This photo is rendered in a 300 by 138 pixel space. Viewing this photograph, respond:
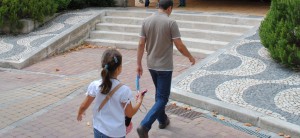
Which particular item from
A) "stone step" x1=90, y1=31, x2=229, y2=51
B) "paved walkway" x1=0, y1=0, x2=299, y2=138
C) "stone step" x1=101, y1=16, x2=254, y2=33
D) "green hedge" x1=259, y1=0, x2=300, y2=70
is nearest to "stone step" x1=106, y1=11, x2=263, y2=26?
"stone step" x1=101, y1=16, x2=254, y2=33

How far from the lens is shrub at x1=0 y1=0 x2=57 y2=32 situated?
1127cm

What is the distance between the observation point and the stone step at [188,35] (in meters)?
9.97

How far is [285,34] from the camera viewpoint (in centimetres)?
738

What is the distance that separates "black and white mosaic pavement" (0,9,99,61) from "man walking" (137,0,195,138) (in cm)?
509

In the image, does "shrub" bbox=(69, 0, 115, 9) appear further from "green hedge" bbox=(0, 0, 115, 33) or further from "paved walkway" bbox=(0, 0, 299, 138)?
"paved walkway" bbox=(0, 0, 299, 138)

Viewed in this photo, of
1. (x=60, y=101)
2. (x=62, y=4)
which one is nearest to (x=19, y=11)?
(x=62, y=4)

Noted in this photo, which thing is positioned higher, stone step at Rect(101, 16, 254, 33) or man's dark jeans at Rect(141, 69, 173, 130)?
man's dark jeans at Rect(141, 69, 173, 130)

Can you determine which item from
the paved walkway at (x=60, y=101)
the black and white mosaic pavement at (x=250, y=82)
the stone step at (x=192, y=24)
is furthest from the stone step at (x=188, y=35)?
the black and white mosaic pavement at (x=250, y=82)

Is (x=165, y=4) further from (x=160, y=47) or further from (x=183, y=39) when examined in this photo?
(x=183, y=39)

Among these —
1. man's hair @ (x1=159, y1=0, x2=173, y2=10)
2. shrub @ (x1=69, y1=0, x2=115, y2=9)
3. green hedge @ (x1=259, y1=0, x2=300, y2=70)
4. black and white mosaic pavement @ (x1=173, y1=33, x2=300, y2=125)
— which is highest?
man's hair @ (x1=159, y1=0, x2=173, y2=10)

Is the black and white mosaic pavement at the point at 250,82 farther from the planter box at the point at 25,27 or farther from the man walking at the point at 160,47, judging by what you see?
the planter box at the point at 25,27

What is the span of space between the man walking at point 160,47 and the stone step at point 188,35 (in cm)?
504

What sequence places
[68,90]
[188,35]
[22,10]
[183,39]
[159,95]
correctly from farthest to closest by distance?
[22,10] → [188,35] → [183,39] → [68,90] → [159,95]

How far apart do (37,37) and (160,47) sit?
21.9 feet
